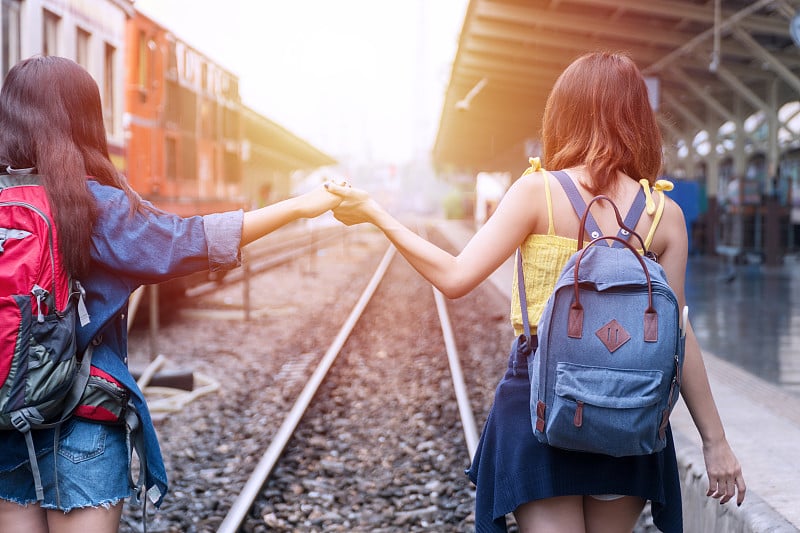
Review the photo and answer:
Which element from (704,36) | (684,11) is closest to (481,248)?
(684,11)

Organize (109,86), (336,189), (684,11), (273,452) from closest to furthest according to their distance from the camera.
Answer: (336,189), (273,452), (109,86), (684,11)

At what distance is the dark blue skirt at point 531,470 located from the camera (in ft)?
6.17

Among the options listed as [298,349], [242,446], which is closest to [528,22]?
[298,349]

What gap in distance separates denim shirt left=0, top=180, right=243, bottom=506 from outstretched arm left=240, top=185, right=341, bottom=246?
5 cm

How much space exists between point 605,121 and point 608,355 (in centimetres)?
56

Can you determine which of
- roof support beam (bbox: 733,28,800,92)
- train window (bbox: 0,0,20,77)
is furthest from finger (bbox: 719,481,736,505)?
roof support beam (bbox: 733,28,800,92)

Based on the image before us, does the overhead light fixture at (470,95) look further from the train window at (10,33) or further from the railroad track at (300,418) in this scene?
the train window at (10,33)

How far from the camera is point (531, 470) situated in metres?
1.89

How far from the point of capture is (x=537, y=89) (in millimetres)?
20078

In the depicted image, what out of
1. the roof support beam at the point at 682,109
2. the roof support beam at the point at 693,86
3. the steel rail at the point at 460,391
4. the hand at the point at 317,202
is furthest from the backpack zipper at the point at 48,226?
the roof support beam at the point at 682,109

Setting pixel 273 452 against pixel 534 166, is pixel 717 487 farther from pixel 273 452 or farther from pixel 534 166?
pixel 273 452

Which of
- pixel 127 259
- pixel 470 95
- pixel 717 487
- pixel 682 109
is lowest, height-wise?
pixel 717 487

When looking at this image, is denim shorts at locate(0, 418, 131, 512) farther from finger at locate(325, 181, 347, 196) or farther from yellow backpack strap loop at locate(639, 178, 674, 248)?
yellow backpack strap loop at locate(639, 178, 674, 248)

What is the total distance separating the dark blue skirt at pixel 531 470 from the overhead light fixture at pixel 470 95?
59.3ft
